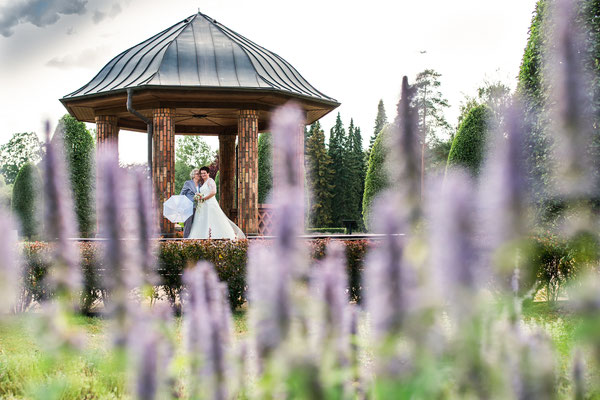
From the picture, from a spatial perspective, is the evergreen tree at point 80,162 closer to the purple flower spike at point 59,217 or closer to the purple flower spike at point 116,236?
the purple flower spike at point 59,217

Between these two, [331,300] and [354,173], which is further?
[354,173]

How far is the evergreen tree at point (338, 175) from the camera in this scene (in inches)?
1554

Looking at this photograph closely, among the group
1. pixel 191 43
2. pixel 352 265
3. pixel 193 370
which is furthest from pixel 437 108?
pixel 193 370

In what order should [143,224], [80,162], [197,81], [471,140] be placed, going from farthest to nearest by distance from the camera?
[80,162] < [471,140] < [197,81] < [143,224]

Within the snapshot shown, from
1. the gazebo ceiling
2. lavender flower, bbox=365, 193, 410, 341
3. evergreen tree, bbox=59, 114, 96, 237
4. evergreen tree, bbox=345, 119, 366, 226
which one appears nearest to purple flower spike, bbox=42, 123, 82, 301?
lavender flower, bbox=365, 193, 410, 341

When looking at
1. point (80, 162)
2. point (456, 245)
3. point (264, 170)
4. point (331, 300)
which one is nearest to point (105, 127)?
point (80, 162)

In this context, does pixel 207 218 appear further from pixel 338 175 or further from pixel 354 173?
pixel 354 173

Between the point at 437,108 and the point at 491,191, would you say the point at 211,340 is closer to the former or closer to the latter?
the point at 491,191

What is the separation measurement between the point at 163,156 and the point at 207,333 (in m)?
10.7

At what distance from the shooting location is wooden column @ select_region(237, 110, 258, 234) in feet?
37.9

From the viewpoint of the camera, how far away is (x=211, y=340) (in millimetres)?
1039

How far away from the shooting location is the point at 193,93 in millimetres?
11156

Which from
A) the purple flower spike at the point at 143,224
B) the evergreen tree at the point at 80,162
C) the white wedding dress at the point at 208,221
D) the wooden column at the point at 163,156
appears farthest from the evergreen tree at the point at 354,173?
the purple flower spike at the point at 143,224

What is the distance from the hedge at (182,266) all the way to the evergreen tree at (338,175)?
101ft
